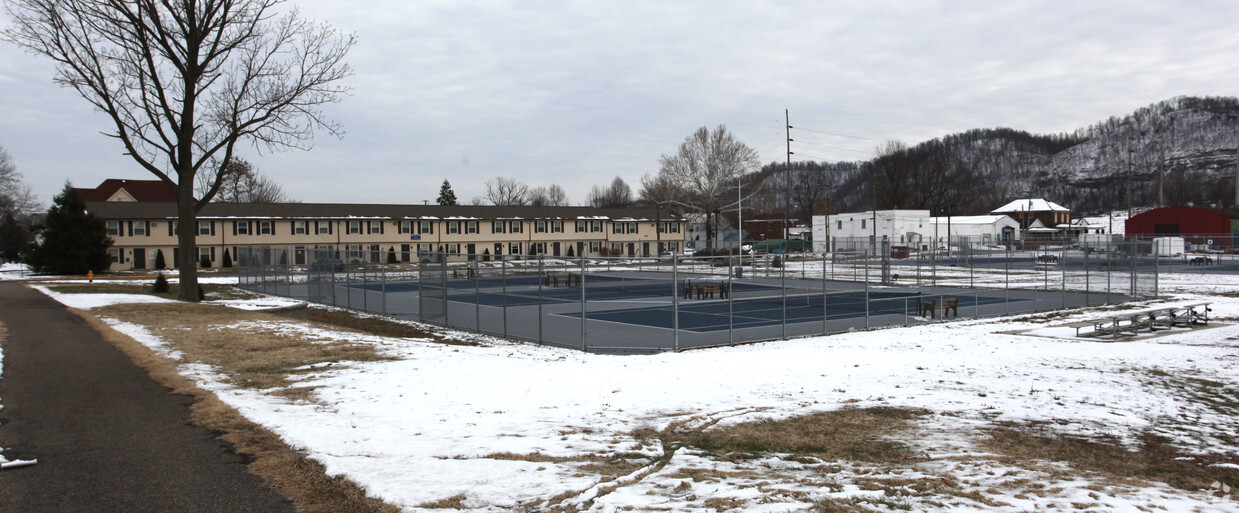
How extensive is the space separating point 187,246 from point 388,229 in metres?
46.3

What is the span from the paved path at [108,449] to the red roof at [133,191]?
10065 cm

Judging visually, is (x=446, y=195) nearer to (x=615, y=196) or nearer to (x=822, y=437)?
(x=615, y=196)

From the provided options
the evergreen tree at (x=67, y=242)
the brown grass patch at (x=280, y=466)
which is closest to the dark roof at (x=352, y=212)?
the evergreen tree at (x=67, y=242)

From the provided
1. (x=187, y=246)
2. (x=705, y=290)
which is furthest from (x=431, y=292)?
(x=187, y=246)

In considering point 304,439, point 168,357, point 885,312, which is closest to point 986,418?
point 304,439

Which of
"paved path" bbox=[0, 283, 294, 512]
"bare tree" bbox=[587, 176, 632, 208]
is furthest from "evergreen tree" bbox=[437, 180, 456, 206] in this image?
"paved path" bbox=[0, 283, 294, 512]

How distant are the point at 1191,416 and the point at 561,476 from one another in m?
8.82

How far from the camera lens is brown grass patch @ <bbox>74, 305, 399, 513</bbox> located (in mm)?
5910

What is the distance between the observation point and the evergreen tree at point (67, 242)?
2087 inches

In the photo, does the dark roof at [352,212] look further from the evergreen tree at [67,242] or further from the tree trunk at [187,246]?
the tree trunk at [187,246]

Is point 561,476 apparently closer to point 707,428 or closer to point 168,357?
point 707,428

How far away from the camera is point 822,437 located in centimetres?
847

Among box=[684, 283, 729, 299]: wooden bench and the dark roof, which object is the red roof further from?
box=[684, 283, 729, 299]: wooden bench

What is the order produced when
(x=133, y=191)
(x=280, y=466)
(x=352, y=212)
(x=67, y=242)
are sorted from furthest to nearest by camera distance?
(x=133, y=191) → (x=352, y=212) → (x=67, y=242) → (x=280, y=466)
